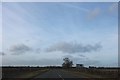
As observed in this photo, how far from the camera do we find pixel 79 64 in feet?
540

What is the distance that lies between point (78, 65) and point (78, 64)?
1425mm

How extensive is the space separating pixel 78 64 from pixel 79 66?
239 cm

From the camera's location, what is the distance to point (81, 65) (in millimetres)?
165750

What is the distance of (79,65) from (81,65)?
1.18m

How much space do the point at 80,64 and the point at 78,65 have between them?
1774mm

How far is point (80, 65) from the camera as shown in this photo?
16575 cm

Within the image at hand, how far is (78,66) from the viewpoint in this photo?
166250 millimetres

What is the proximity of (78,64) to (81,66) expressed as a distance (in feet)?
12.2

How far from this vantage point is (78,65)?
166 metres

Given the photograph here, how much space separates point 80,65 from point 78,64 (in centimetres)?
188

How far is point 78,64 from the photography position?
164 meters

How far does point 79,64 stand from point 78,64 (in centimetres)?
57

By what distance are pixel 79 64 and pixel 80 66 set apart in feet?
9.67

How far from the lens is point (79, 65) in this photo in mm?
166125
